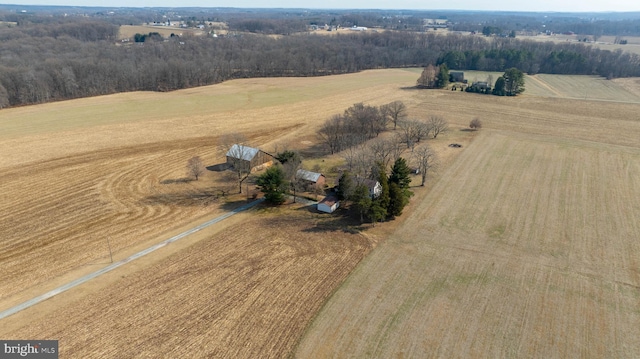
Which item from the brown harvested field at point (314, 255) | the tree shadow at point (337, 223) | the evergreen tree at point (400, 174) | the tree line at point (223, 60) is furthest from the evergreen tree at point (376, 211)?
the tree line at point (223, 60)

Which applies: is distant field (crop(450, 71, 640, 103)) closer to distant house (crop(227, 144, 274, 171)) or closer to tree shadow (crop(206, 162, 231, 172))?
distant house (crop(227, 144, 274, 171))

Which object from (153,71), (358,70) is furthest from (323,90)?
(153,71)

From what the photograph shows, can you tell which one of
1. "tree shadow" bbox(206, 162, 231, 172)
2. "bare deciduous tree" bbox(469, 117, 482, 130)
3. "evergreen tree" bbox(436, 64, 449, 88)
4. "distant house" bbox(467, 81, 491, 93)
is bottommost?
"tree shadow" bbox(206, 162, 231, 172)

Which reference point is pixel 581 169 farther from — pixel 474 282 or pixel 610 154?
pixel 474 282

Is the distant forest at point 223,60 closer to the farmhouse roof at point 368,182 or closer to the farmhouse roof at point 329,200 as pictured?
the farmhouse roof at point 329,200

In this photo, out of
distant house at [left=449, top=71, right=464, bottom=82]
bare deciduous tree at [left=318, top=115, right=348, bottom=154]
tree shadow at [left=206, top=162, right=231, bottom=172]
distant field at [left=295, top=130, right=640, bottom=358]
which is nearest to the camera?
distant field at [left=295, top=130, right=640, bottom=358]

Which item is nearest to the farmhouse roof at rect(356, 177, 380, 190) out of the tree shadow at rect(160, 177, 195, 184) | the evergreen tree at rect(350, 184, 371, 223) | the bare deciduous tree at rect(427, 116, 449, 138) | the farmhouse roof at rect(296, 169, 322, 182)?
the evergreen tree at rect(350, 184, 371, 223)

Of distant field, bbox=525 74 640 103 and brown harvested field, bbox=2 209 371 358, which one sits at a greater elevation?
→ distant field, bbox=525 74 640 103
